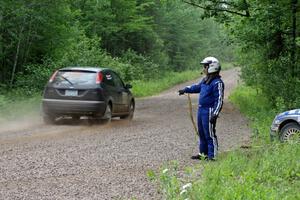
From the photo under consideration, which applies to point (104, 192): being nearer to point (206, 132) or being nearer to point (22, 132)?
point (206, 132)

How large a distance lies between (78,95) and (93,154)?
515 cm

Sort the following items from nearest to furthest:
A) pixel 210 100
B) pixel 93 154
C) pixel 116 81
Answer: pixel 210 100 → pixel 93 154 → pixel 116 81

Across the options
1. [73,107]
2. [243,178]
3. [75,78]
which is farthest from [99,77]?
[243,178]

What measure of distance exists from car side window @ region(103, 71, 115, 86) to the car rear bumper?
1.00 meters

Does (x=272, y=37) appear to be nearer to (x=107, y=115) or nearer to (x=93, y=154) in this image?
(x=107, y=115)

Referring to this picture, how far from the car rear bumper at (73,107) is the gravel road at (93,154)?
41 cm

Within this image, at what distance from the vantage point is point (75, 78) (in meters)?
15.9

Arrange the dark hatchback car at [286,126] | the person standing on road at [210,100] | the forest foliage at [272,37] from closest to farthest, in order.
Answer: the person standing on road at [210,100] → the dark hatchback car at [286,126] → the forest foliage at [272,37]

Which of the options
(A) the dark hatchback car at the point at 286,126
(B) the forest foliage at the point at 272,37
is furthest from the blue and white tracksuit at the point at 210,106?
(B) the forest foliage at the point at 272,37

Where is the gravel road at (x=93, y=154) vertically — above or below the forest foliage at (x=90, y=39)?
below

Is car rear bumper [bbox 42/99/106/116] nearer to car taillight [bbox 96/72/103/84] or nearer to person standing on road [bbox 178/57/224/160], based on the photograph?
car taillight [bbox 96/72/103/84]

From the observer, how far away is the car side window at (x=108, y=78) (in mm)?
16484

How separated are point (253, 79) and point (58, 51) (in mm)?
9319

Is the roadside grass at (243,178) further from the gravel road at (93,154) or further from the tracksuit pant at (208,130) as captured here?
the gravel road at (93,154)
